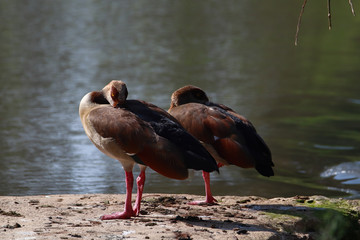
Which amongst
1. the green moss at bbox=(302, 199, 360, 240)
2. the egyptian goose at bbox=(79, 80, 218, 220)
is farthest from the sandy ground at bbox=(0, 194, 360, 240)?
the egyptian goose at bbox=(79, 80, 218, 220)

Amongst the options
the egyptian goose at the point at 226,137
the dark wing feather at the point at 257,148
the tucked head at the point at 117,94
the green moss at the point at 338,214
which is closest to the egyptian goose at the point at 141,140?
the tucked head at the point at 117,94

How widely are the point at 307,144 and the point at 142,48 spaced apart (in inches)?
427

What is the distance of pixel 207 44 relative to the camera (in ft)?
74.1

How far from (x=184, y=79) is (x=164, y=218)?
36.1ft

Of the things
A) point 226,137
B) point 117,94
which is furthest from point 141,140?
point 226,137

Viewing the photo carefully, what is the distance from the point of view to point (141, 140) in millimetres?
5883

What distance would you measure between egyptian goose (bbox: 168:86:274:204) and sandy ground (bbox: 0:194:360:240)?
1.37ft

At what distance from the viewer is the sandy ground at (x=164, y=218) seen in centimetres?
557

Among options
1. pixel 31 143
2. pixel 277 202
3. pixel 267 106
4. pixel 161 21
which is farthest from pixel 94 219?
pixel 161 21

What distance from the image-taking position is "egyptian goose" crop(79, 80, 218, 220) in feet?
19.2

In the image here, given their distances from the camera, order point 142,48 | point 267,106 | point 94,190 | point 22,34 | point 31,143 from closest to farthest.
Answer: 1. point 94,190
2. point 31,143
3. point 267,106
4. point 142,48
5. point 22,34

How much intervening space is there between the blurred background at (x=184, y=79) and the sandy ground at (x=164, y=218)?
2115 mm

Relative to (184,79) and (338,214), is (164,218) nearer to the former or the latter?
(338,214)

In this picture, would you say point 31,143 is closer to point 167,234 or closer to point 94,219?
point 94,219
